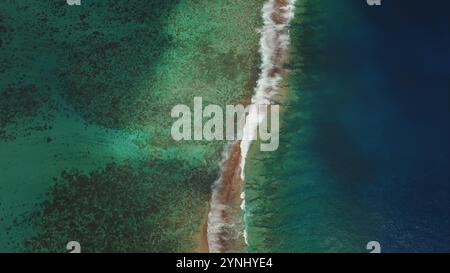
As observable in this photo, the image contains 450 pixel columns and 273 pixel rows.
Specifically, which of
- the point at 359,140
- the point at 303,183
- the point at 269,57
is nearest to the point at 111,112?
the point at 269,57

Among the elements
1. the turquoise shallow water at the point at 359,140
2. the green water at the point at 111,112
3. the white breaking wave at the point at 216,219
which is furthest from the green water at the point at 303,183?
the green water at the point at 111,112

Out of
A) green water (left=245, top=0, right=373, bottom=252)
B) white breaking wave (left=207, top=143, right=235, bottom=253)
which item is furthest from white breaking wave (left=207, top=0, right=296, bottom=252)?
green water (left=245, top=0, right=373, bottom=252)

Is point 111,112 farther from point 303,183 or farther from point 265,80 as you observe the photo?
point 303,183

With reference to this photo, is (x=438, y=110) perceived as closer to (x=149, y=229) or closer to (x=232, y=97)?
(x=232, y=97)

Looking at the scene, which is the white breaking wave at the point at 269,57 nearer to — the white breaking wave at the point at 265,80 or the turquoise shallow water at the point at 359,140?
the white breaking wave at the point at 265,80

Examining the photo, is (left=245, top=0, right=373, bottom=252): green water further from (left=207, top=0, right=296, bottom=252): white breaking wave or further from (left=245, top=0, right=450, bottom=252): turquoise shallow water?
(left=207, top=0, right=296, bottom=252): white breaking wave
